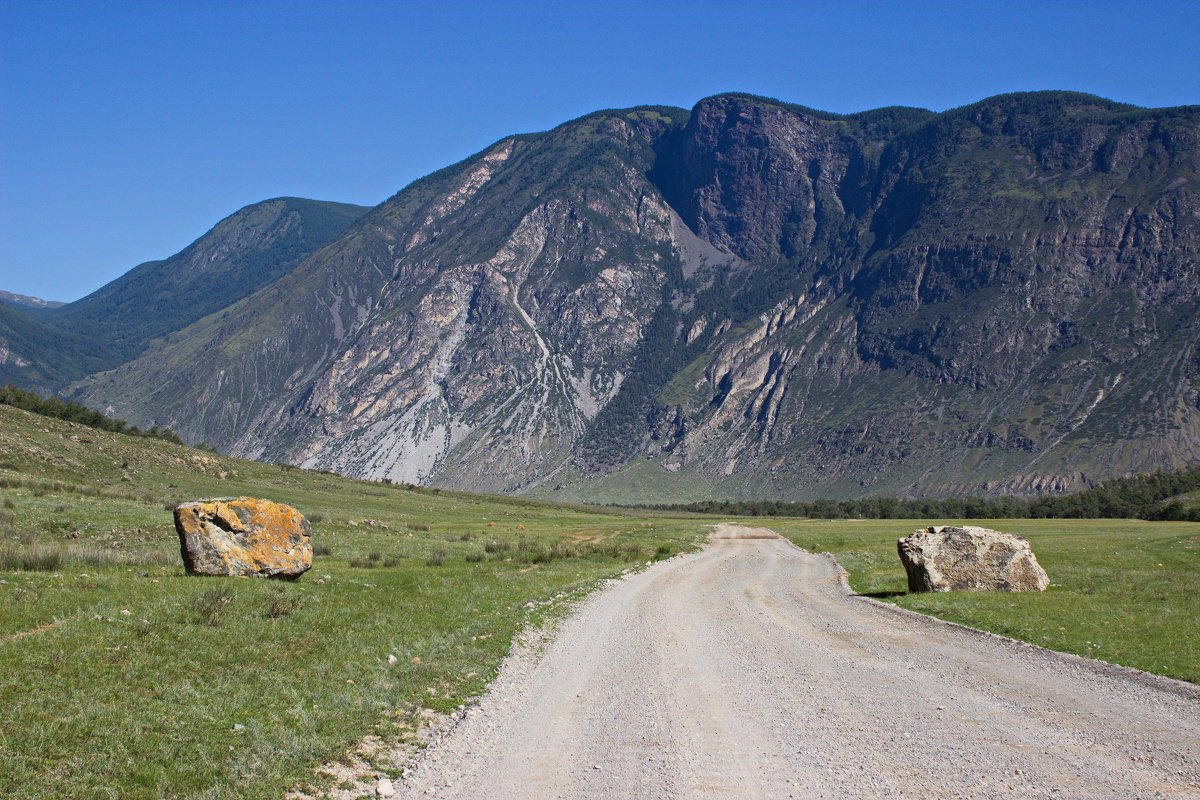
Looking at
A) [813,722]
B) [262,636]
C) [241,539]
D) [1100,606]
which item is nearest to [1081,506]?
[1100,606]

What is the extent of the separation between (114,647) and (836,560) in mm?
37149

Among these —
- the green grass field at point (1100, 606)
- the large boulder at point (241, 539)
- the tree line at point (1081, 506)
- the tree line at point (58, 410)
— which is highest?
the tree line at point (58, 410)

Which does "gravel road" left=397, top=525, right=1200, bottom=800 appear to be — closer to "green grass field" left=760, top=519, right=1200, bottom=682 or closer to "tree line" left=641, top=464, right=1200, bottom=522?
"green grass field" left=760, top=519, right=1200, bottom=682

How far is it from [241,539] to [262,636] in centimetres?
727

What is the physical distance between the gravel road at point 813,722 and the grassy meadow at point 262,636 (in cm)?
135

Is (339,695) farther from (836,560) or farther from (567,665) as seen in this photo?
(836,560)

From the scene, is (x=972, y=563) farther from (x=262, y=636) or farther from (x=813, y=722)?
(x=262, y=636)

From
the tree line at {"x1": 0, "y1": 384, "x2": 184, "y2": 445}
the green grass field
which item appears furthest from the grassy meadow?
the tree line at {"x1": 0, "y1": 384, "x2": 184, "y2": 445}

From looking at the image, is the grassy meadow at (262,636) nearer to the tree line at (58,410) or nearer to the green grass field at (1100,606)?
the green grass field at (1100,606)

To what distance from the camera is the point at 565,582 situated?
30844 mm

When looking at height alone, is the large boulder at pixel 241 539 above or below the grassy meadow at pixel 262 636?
above

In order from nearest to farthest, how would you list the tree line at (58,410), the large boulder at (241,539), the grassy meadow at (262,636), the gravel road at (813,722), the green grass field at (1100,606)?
the grassy meadow at (262,636) → the gravel road at (813,722) → the green grass field at (1100,606) → the large boulder at (241,539) → the tree line at (58,410)

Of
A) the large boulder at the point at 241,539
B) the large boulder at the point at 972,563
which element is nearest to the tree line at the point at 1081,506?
the large boulder at the point at 972,563

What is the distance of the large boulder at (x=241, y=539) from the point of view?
21.1m
